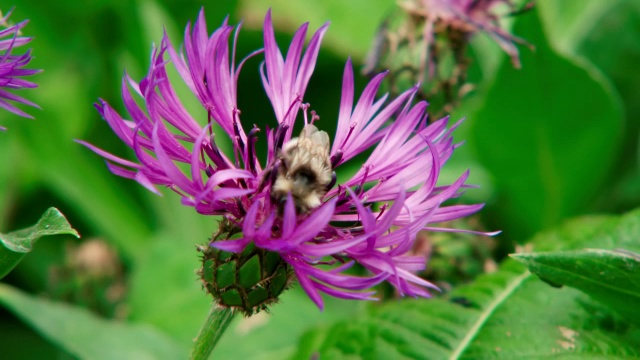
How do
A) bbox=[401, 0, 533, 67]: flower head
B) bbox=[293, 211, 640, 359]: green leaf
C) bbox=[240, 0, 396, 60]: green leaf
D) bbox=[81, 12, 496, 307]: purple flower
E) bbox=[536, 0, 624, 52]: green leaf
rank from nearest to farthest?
bbox=[81, 12, 496, 307]: purple flower, bbox=[293, 211, 640, 359]: green leaf, bbox=[401, 0, 533, 67]: flower head, bbox=[536, 0, 624, 52]: green leaf, bbox=[240, 0, 396, 60]: green leaf

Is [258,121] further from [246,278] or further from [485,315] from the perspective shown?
[246,278]

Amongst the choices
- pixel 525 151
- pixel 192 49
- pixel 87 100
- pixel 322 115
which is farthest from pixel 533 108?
pixel 87 100

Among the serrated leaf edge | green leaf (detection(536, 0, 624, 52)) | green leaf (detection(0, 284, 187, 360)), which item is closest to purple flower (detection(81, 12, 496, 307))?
the serrated leaf edge

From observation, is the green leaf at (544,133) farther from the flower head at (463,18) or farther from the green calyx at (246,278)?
the green calyx at (246,278)

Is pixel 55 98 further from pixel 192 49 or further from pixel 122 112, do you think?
pixel 192 49

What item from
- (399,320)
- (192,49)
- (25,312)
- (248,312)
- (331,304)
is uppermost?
(192,49)

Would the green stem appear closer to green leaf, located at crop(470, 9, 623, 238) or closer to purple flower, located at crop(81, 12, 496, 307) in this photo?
purple flower, located at crop(81, 12, 496, 307)
